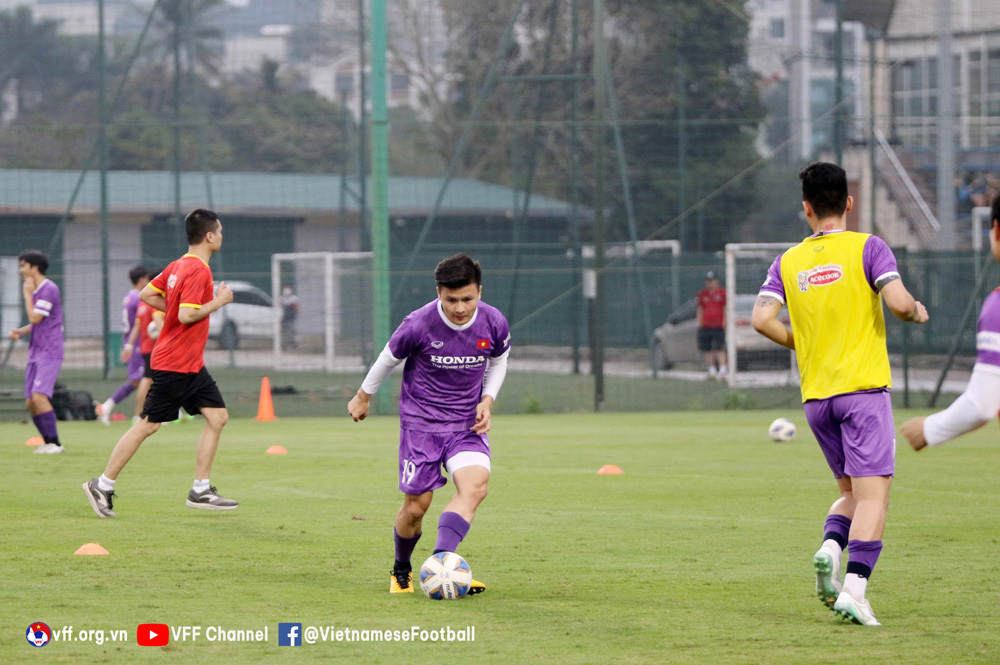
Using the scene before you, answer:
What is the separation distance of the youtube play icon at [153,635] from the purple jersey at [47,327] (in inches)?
328

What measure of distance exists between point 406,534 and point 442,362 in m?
0.84

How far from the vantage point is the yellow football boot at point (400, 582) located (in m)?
6.69

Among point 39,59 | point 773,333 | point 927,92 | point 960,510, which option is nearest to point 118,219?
point 39,59

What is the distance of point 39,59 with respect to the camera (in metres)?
30.6

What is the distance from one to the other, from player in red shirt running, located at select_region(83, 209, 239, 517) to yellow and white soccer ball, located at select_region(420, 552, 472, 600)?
131 inches

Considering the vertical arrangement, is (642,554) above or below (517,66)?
below

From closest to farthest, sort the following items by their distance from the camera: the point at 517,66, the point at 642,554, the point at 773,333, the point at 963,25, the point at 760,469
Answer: the point at 773,333 < the point at 642,554 < the point at 760,469 < the point at 963,25 < the point at 517,66

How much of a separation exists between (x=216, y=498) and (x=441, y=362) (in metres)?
3.54

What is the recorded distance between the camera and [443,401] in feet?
22.0

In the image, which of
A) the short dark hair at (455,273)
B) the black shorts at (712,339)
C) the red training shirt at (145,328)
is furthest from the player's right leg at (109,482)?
the black shorts at (712,339)

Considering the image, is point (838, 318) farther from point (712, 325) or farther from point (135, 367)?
point (712, 325)

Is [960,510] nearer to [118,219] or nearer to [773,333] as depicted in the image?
[773,333]

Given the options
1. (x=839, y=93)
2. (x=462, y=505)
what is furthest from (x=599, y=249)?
(x=462, y=505)

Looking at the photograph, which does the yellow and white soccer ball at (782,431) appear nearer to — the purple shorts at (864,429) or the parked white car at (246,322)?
the purple shorts at (864,429)
